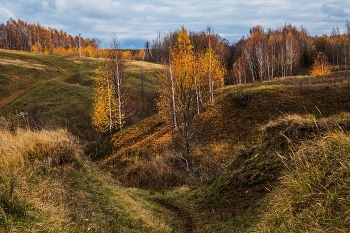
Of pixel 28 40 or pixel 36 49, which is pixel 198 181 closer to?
pixel 36 49

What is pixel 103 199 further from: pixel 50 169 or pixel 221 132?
pixel 221 132

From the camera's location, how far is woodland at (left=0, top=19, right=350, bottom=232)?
16.2 feet

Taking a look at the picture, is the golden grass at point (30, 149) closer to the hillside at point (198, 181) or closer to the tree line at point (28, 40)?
the hillside at point (198, 181)

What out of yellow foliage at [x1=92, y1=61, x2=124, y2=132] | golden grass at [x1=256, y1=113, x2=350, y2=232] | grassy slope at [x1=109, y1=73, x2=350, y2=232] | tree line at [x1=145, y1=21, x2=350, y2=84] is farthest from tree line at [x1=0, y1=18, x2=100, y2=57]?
golden grass at [x1=256, y1=113, x2=350, y2=232]

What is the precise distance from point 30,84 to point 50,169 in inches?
2189

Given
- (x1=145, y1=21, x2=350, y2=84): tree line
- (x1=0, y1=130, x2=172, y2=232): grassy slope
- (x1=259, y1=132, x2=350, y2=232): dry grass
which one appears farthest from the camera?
(x1=145, y1=21, x2=350, y2=84): tree line

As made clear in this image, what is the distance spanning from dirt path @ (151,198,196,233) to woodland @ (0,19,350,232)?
0.24 feet

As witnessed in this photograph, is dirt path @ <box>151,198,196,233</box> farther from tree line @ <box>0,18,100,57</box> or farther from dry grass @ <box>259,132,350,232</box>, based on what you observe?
tree line @ <box>0,18,100,57</box>

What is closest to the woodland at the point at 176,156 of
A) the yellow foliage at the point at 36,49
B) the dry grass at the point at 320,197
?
the dry grass at the point at 320,197

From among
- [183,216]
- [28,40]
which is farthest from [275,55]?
[28,40]

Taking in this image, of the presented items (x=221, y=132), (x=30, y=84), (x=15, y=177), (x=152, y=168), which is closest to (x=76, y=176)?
(x=15, y=177)

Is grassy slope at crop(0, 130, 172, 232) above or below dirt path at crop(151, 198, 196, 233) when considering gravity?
above

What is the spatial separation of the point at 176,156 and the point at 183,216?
542 inches

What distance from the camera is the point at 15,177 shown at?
5.64 meters
